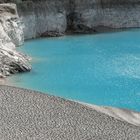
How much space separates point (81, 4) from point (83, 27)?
2604mm

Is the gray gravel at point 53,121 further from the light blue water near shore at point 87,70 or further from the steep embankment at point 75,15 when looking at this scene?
the steep embankment at point 75,15

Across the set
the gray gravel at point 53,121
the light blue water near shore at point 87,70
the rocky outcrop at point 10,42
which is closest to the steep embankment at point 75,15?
the light blue water near shore at point 87,70

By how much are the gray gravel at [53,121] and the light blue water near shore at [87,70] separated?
4.21 m

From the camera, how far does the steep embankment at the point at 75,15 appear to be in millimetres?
40312

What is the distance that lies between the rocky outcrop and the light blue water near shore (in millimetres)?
659

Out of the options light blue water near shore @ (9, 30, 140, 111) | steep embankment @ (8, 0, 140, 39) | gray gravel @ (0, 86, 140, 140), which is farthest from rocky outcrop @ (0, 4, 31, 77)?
gray gravel @ (0, 86, 140, 140)

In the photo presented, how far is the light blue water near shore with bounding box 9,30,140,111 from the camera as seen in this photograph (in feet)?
63.5

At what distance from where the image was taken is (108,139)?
443 inches

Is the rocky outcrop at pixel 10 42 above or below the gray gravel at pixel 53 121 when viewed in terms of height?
below

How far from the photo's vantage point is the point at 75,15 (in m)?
44.7

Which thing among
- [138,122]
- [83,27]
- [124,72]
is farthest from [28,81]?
[83,27]

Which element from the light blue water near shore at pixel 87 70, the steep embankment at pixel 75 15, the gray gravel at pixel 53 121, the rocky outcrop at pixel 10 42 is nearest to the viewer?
the gray gravel at pixel 53 121

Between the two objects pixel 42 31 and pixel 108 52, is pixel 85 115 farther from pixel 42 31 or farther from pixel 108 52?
pixel 42 31

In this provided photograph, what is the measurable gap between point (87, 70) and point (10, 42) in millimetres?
8419
